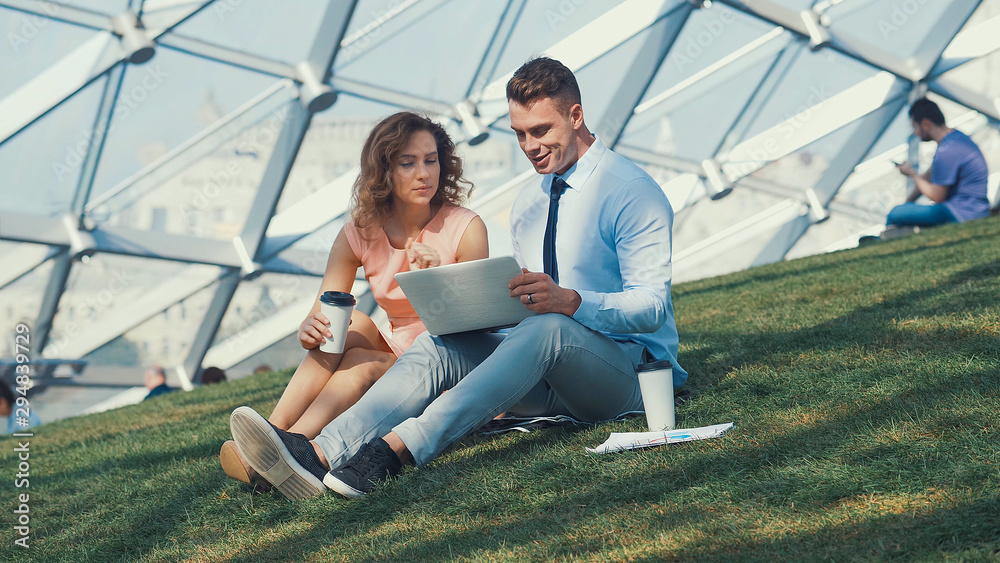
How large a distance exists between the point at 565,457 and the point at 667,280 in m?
0.65

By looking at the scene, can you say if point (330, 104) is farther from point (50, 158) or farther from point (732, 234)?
point (732, 234)

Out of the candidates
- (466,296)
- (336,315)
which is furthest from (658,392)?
(336,315)

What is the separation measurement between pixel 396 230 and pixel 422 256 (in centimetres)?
31

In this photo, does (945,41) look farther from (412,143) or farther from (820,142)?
(412,143)

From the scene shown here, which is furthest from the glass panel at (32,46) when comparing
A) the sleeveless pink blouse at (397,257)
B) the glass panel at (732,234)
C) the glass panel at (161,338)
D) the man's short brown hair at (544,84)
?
the glass panel at (732,234)

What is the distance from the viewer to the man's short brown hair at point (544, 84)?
9.18 ft

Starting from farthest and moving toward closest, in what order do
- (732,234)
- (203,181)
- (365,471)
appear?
(732,234) < (203,181) < (365,471)

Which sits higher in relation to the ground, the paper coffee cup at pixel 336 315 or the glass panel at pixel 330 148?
the glass panel at pixel 330 148

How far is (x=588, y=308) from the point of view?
2.55 metres

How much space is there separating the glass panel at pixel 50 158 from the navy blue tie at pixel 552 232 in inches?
234

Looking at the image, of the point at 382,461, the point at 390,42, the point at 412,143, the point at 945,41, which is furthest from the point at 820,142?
the point at 382,461

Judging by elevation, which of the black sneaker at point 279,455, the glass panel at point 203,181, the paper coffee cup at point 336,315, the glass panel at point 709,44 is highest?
the glass panel at point 709,44

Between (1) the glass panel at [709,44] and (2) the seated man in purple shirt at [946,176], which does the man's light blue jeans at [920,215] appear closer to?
(2) the seated man in purple shirt at [946,176]

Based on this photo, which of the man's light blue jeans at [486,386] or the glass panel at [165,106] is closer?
the man's light blue jeans at [486,386]
